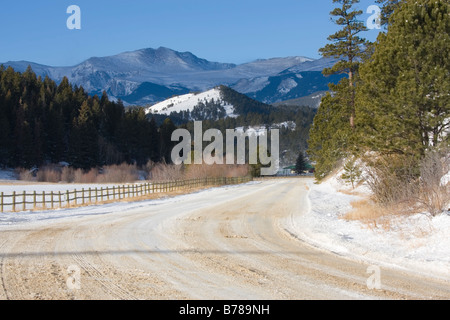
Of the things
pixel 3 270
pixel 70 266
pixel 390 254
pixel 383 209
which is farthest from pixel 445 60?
pixel 3 270

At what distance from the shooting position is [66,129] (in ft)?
324

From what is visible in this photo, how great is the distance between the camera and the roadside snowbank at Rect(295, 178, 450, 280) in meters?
8.16

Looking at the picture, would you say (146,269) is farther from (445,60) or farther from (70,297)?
(445,60)

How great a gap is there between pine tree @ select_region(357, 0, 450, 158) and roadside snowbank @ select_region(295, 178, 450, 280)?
12.7ft

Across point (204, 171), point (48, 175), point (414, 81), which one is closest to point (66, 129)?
point (48, 175)

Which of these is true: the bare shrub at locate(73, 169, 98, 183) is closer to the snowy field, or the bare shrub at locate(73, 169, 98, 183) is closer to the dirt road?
the dirt road

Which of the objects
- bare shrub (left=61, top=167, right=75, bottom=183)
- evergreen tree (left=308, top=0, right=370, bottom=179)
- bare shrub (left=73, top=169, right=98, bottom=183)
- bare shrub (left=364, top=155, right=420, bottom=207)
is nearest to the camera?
bare shrub (left=364, top=155, right=420, bottom=207)

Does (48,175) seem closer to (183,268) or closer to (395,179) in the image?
(395,179)

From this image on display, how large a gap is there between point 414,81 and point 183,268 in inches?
404

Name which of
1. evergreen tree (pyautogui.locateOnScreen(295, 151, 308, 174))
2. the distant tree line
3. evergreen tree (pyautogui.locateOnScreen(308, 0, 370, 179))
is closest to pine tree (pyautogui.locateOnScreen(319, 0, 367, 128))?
evergreen tree (pyautogui.locateOnScreen(308, 0, 370, 179))

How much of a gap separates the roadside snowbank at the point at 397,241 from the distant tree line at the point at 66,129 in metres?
81.2

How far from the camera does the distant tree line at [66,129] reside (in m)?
83.2

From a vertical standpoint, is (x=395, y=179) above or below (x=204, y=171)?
above
